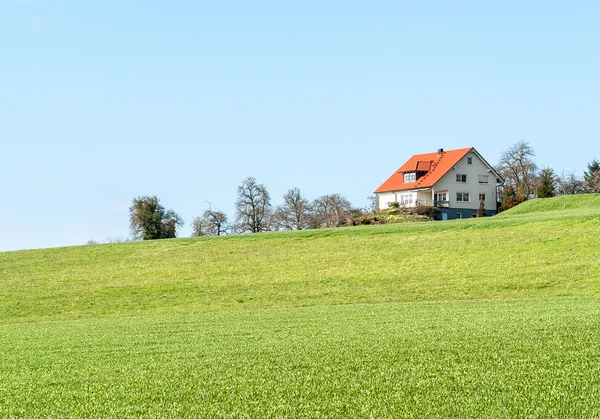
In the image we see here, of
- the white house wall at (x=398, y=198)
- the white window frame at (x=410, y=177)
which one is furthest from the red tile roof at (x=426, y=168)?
the white house wall at (x=398, y=198)

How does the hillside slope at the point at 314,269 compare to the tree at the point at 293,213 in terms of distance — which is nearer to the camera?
the hillside slope at the point at 314,269

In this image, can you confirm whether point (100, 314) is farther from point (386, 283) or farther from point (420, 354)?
point (420, 354)

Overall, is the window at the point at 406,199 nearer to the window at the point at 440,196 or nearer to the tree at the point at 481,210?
the window at the point at 440,196

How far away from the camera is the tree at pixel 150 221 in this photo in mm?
81625

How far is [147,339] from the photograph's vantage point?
45.9 feet

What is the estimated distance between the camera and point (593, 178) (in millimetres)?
98438

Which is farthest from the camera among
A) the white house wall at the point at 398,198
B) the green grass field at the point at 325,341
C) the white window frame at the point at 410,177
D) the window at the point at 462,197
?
the white window frame at the point at 410,177

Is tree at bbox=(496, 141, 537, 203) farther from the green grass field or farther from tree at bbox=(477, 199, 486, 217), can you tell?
the green grass field

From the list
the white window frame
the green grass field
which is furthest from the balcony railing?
the green grass field

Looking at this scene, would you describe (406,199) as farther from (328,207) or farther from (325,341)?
(325,341)

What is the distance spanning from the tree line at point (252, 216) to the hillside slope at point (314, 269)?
33.0m

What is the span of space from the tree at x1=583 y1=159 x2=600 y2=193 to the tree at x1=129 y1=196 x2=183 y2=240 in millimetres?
57225

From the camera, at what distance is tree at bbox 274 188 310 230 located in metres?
92.9

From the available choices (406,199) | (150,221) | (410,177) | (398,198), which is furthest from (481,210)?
(150,221)
